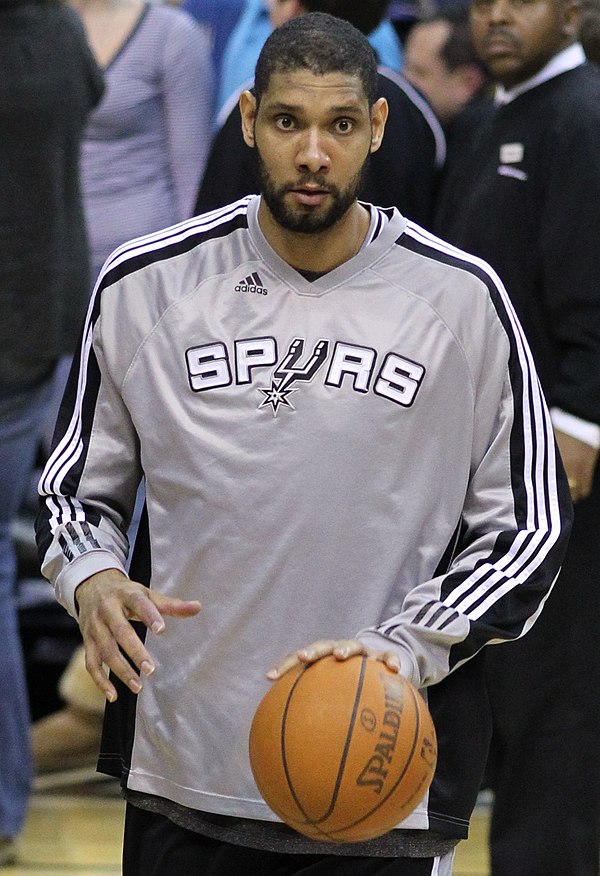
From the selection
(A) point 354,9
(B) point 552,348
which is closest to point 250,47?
(A) point 354,9

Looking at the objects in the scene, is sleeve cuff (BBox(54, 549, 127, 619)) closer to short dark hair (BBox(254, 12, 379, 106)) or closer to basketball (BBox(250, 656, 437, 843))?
basketball (BBox(250, 656, 437, 843))

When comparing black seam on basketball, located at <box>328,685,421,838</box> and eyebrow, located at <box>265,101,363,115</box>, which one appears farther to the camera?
eyebrow, located at <box>265,101,363,115</box>

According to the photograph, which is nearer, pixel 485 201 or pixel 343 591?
pixel 343 591

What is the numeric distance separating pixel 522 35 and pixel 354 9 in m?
0.52

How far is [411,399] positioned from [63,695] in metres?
3.25

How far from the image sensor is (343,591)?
2824mm

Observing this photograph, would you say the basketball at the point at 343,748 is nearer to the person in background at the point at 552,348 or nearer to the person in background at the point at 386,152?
the person in background at the point at 552,348

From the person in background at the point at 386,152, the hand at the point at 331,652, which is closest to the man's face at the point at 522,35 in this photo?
the person in background at the point at 386,152

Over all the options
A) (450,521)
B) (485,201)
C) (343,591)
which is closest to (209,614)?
(343,591)

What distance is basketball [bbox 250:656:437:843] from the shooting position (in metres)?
2.54

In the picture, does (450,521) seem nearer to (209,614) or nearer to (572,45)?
(209,614)

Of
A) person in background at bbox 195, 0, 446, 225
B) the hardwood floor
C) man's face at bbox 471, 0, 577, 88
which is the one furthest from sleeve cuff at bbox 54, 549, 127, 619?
the hardwood floor

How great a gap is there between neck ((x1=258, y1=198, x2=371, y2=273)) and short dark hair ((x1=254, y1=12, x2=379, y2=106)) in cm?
21

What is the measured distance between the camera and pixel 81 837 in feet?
17.3
